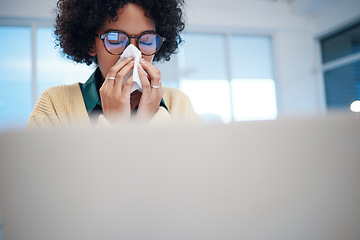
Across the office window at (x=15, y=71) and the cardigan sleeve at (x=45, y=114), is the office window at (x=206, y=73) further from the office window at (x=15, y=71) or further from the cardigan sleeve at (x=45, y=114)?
the cardigan sleeve at (x=45, y=114)

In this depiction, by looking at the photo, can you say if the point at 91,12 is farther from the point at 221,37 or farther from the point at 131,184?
the point at 221,37

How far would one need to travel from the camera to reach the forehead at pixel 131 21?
2.54ft

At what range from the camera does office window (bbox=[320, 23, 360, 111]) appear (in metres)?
4.44

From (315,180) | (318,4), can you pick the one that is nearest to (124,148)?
(315,180)

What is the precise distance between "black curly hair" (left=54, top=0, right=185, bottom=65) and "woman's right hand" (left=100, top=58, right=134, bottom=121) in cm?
16

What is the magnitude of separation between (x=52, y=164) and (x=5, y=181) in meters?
0.03

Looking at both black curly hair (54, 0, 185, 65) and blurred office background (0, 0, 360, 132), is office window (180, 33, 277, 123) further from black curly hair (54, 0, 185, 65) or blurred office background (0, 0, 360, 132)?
black curly hair (54, 0, 185, 65)

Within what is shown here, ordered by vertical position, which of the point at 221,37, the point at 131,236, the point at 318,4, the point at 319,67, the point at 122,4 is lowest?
the point at 131,236

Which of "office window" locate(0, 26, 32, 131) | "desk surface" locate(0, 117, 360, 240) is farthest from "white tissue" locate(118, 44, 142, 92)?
"office window" locate(0, 26, 32, 131)

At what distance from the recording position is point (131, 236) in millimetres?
157

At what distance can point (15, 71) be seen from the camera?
3715 mm

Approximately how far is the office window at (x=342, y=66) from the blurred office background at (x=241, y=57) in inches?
0.6

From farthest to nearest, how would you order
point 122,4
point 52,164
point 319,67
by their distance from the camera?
point 319,67 → point 122,4 → point 52,164

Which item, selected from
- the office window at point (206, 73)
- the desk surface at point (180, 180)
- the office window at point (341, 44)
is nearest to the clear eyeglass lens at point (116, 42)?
the desk surface at point (180, 180)
